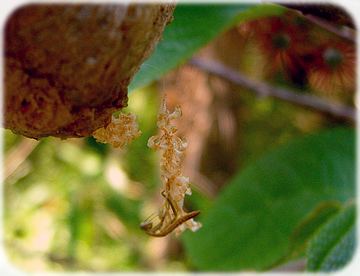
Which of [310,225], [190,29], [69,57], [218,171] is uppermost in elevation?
[69,57]

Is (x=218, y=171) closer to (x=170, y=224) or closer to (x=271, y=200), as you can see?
(x=271, y=200)

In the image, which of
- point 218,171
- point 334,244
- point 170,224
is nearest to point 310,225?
point 334,244

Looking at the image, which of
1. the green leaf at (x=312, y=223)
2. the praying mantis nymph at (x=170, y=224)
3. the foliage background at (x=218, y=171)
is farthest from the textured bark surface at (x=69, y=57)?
the green leaf at (x=312, y=223)

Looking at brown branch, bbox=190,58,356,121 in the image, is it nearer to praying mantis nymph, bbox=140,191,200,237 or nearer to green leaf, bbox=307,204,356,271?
green leaf, bbox=307,204,356,271

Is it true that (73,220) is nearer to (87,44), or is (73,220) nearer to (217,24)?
(217,24)

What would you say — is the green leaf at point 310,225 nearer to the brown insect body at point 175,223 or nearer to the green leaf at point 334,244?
the green leaf at point 334,244

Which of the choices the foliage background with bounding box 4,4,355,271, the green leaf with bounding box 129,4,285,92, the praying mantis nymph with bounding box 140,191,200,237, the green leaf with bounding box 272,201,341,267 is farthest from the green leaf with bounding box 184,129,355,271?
the praying mantis nymph with bounding box 140,191,200,237

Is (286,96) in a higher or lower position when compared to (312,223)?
lower

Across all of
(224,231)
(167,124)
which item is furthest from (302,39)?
(167,124)
